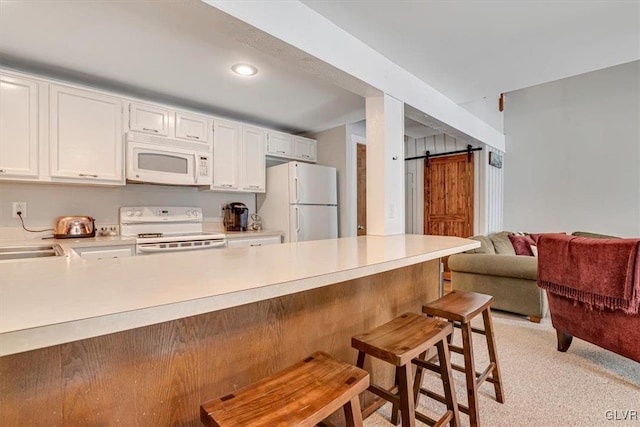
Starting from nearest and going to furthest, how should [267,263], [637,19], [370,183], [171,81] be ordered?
[267,263] → [637,19] → [370,183] → [171,81]

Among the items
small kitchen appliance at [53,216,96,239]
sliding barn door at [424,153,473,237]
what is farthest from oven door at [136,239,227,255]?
sliding barn door at [424,153,473,237]

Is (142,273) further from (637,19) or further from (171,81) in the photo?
(637,19)

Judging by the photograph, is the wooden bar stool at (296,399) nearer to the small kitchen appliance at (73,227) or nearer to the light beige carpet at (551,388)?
the light beige carpet at (551,388)

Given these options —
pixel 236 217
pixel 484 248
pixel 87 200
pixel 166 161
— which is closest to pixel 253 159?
pixel 236 217

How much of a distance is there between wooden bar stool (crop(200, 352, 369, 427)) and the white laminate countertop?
270 mm

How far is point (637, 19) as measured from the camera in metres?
1.94

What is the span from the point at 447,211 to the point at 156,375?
4.85 m

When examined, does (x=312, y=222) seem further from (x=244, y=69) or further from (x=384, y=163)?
(x=244, y=69)

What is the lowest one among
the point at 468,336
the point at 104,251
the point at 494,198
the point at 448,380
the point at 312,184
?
the point at 448,380

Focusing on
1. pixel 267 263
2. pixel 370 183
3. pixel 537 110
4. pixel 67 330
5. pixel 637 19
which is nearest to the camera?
pixel 67 330

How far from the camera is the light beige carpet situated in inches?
64.2

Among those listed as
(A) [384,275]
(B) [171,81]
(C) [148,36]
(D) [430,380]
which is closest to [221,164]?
(B) [171,81]

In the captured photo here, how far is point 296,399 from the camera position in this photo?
818 millimetres

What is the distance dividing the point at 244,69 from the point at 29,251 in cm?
212
